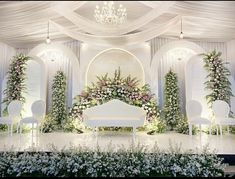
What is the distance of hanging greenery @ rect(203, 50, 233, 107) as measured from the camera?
7898 mm

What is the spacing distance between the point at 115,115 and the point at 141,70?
8.67 feet

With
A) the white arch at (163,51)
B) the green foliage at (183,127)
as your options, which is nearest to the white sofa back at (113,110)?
the green foliage at (183,127)

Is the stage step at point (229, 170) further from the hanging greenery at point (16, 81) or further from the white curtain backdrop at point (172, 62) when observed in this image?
the hanging greenery at point (16, 81)

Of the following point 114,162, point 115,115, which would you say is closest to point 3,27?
point 115,115

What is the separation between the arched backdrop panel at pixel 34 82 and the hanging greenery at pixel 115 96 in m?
1.47

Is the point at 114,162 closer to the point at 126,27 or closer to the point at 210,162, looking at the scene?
the point at 210,162

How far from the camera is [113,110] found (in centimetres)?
720

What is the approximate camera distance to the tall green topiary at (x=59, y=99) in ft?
29.0

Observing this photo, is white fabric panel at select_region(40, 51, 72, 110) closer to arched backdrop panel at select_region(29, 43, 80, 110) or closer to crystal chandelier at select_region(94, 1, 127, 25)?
arched backdrop panel at select_region(29, 43, 80, 110)

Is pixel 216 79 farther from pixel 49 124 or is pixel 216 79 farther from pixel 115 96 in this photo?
pixel 49 124

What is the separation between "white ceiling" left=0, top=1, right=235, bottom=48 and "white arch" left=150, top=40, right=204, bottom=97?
0.31 meters

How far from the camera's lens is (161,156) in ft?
12.7

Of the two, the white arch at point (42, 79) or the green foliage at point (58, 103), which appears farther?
the green foliage at point (58, 103)

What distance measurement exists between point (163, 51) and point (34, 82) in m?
4.96
